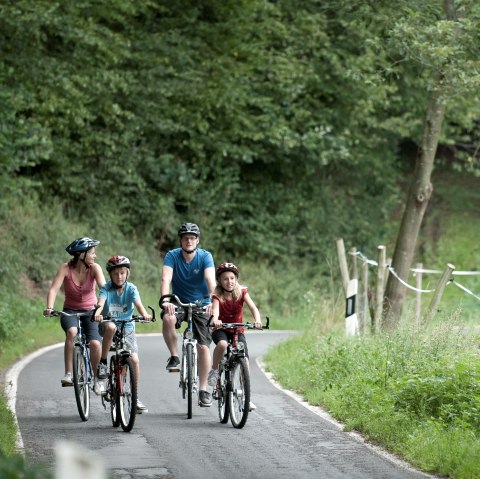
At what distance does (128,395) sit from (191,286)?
195 cm

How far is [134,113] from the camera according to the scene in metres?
33.7

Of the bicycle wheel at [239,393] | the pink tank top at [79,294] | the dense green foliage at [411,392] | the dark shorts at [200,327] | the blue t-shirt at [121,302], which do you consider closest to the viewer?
the dense green foliage at [411,392]

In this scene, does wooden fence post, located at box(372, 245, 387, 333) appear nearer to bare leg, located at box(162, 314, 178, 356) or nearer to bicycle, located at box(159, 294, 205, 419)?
bare leg, located at box(162, 314, 178, 356)

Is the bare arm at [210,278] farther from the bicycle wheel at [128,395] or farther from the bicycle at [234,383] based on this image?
the bicycle wheel at [128,395]

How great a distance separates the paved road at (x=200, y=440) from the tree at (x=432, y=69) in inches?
193

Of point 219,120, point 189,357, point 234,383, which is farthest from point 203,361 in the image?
point 219,120

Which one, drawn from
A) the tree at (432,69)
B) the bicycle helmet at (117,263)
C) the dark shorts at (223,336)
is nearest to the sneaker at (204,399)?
the dark shorts at (223,336)

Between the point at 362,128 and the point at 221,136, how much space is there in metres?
5.48

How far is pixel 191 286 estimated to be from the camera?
545 inches

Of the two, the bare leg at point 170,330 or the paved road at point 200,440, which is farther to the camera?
the bare leg at point 170,330

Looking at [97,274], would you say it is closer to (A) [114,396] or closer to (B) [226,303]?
(B) [226,303]

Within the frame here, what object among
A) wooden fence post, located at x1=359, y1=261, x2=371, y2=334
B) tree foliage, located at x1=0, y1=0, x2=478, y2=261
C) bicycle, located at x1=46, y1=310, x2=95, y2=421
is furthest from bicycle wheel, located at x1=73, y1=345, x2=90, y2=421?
tree foliage, located at x1=0, y1=0, x2=478, y2=261

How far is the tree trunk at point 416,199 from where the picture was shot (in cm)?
2134

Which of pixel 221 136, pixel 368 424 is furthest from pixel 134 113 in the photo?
pixel 368 424
